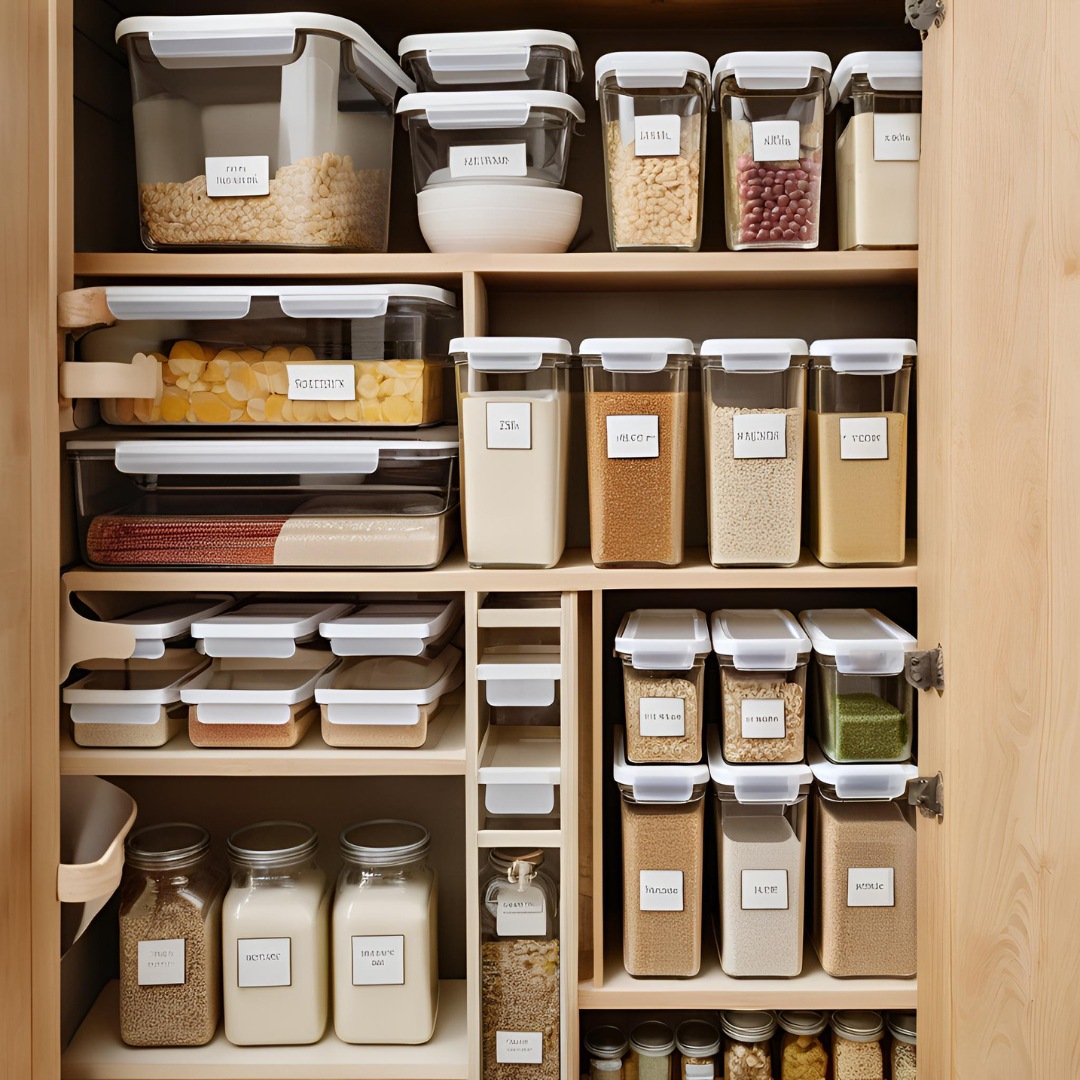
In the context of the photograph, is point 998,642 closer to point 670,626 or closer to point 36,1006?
point 670,626

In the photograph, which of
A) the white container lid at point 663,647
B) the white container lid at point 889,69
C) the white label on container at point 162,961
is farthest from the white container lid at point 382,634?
the white container lid at point 889,69

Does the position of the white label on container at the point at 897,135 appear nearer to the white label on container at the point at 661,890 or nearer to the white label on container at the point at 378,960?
the white label on container at the point at 661,890

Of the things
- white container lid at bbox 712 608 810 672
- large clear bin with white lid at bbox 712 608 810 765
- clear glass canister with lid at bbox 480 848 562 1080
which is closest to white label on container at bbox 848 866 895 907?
large clear bin with white lid at bbox 712 608 810 765

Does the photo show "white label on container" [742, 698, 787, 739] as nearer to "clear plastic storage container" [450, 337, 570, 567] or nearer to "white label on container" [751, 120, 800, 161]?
"clear plastic storage container" [450, 337, 570, 567]

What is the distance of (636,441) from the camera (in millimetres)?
1482

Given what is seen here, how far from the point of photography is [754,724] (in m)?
1.53

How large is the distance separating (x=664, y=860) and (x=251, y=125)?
1196mm

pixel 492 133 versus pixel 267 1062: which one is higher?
pixel 492 133

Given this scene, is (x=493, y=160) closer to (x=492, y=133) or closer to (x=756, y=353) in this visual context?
(x=492, y=133)

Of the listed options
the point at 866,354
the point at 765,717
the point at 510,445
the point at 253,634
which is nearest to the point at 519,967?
the point at 765,717

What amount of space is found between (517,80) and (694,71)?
26cm

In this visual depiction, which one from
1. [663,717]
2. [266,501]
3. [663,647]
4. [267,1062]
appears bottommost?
[267,1062]

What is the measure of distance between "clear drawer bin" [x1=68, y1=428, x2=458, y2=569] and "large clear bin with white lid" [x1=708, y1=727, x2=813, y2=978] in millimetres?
572

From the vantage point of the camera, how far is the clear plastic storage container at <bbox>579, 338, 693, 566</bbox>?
1482mm
